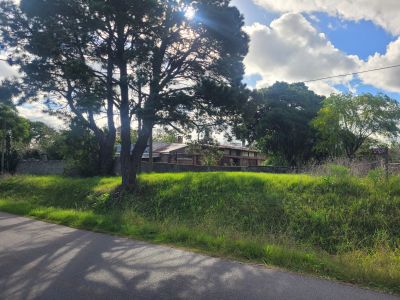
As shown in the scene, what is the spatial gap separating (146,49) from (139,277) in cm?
1167

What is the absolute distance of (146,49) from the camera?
15.4 m

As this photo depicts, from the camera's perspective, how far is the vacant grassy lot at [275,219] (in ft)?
21.6

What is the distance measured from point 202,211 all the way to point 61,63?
8.73 metres

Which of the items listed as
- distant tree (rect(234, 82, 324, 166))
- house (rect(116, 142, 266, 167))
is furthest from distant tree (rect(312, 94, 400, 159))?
house (rect(116, 142, 266, 167))

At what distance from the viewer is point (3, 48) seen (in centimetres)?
1731

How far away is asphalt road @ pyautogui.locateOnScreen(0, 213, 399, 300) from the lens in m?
4.86

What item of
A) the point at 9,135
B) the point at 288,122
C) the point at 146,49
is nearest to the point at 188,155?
the point at 288,122

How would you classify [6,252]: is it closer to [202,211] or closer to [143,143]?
[202,211]

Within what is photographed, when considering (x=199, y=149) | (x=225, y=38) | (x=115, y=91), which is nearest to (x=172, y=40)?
(x=225, y=38)

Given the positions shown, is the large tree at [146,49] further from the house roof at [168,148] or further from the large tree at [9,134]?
the house roof at [168,148]

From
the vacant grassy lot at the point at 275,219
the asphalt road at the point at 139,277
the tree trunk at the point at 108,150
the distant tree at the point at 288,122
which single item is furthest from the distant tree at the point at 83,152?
the asphalt road at the point at 139,277

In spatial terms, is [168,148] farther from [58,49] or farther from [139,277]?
[139,277]

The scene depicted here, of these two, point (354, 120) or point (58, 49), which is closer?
point (58, 49)

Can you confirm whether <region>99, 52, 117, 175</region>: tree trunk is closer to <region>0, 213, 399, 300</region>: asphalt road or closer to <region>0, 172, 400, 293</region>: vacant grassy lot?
<region>0, 172, 400, 293</region>: vacant grassy lot
